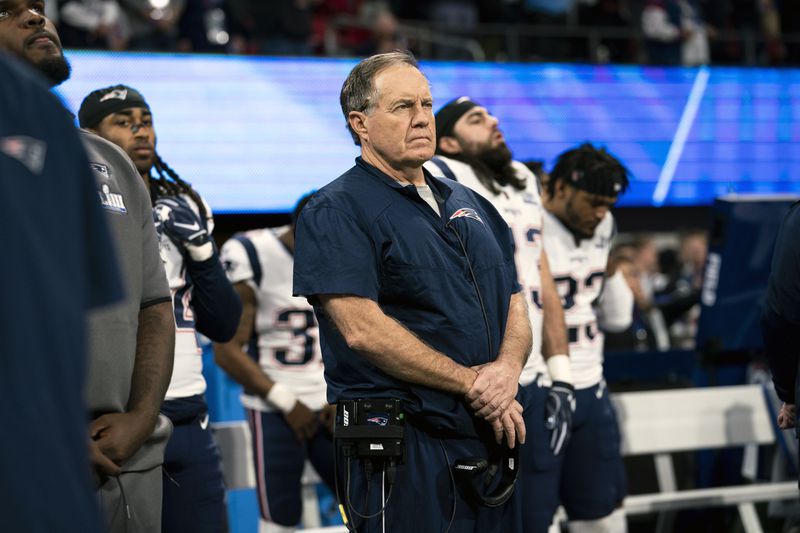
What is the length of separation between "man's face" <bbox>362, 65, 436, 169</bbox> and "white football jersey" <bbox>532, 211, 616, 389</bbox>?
1696 mm

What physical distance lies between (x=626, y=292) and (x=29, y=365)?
4036 millimetres

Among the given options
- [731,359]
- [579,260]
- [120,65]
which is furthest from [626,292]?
[120,65]

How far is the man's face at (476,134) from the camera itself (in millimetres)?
3969

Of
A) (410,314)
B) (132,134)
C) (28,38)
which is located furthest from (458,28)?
(28,38)

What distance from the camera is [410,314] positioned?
2.62 meters

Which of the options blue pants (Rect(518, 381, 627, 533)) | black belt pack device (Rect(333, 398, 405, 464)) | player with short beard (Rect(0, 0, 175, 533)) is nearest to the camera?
player with short beard (Rect(0, 0, 175, 533))

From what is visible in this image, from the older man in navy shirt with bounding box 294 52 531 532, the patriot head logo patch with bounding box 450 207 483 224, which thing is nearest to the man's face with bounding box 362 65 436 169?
the older man in navy shirt with bounding box 294 52 531 532

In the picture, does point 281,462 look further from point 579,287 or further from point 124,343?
point 124,343

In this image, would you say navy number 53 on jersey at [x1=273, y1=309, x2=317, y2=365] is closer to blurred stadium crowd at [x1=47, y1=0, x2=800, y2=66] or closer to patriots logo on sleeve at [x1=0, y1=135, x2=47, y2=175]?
patriots logo on sleeve at [x1=0, y1=135, x2=47, y2=175]

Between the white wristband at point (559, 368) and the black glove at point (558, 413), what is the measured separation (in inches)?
0.8

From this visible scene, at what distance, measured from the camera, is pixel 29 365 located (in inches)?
48.7

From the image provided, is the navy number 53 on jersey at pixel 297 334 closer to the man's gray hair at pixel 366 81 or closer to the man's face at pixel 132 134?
the man's face at pixel 132 134

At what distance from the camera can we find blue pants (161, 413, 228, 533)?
3119 mm

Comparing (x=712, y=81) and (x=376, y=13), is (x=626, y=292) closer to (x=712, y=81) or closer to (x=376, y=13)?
(x=712, y=81)
